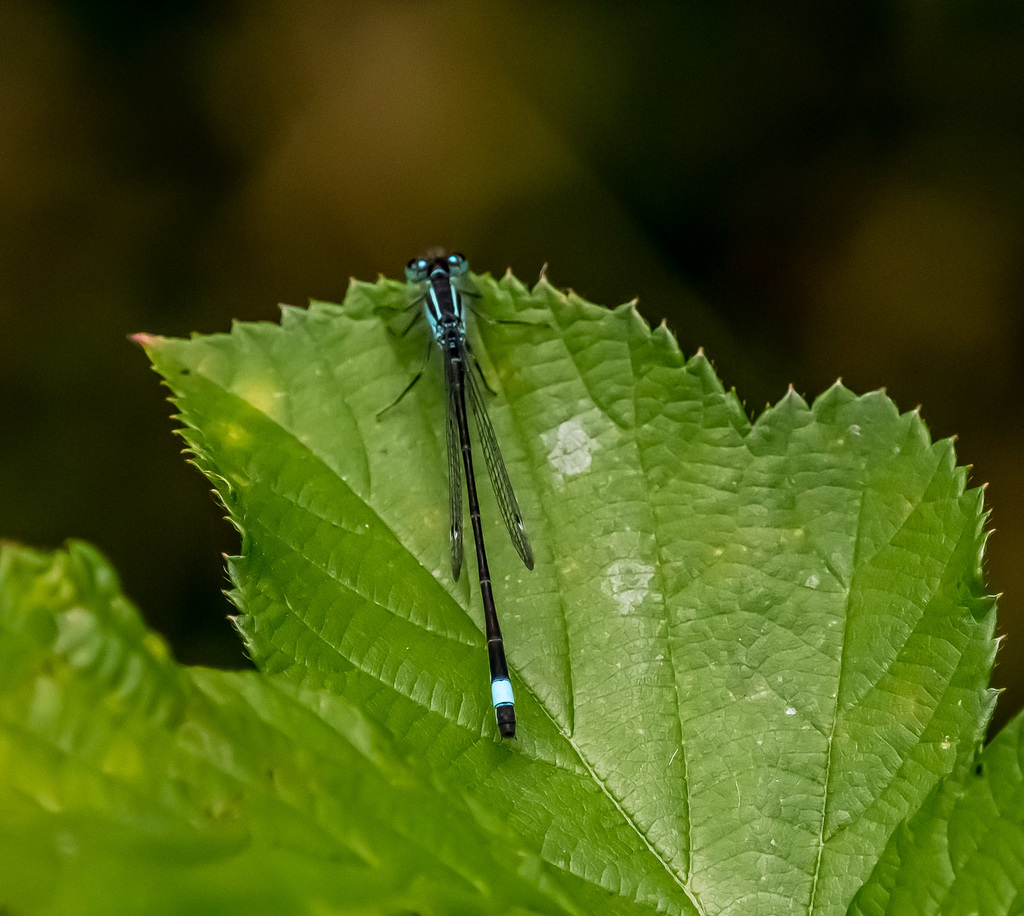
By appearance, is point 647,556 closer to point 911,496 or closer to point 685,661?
point 685,661

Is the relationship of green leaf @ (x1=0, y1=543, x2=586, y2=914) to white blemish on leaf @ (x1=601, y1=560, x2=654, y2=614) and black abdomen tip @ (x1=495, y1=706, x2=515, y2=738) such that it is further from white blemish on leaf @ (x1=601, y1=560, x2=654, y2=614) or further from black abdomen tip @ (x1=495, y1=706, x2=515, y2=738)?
white blemish on leaf @ (x1=601, y1=560, x2=654, y2=614)

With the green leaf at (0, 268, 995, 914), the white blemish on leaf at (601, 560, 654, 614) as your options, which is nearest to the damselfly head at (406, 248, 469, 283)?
the green leaf at (0, 268, 995, 914)

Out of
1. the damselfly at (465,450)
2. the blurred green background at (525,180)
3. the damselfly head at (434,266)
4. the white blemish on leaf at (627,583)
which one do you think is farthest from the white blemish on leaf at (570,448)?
the blurred green background at (525,180)

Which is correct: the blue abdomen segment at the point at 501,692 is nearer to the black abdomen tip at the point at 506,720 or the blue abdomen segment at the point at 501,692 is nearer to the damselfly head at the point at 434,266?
the black abdomen tip at the point at 506,720

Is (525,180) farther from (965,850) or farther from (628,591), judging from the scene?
(965,850)

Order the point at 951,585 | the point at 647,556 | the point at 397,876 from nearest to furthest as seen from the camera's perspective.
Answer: the point at 397,876 < the point at 951,585 < the point at 647,556

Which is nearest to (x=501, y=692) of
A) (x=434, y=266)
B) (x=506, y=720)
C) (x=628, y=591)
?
(x=506, y=720)

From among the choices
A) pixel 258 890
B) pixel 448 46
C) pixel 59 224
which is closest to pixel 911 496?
pixel 258 890
